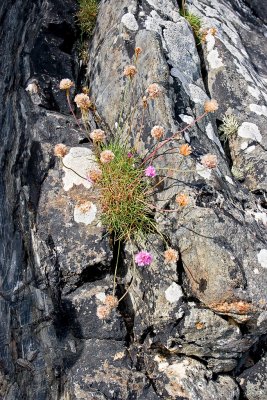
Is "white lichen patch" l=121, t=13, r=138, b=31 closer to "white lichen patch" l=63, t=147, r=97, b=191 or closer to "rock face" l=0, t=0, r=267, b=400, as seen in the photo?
"rock face" l=0, t=0, r=267, b=400

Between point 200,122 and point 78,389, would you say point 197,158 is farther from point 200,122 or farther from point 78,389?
point 78,389

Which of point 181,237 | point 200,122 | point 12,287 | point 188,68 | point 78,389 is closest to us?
point 78,389

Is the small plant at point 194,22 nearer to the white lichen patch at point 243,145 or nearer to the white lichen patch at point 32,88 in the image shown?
the white lichen patch at point 243,145

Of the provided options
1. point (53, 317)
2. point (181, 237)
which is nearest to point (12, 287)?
point (53, 317)

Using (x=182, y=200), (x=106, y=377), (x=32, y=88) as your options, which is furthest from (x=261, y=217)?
(x=32, y=88)

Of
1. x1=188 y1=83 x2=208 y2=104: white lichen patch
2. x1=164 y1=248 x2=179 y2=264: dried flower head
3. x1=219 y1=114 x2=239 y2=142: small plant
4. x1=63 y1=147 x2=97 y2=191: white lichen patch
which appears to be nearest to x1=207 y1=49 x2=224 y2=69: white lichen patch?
x1=188 y1=83 x2=208 y2=104: white lichen patch

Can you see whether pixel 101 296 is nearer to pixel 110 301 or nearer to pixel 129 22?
pixel 110 301
